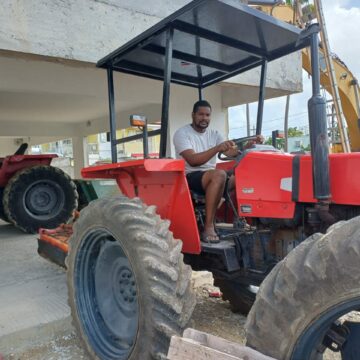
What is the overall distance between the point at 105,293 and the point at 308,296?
1.80 m

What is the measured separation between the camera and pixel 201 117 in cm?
348

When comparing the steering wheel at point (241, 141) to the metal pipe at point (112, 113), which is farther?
the metal pipe at point (112, 113)

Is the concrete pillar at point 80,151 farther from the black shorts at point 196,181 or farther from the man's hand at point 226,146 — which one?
the man's hand at point 226,146

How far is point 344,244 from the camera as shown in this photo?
5.00ft

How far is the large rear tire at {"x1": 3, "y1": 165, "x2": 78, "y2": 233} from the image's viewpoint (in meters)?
7.62

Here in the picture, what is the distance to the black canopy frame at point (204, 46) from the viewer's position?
2.63 metres

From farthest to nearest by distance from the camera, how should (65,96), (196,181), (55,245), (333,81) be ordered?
1. (65,96)
2. (333,81)
3. (55,245)
4. (196,181)

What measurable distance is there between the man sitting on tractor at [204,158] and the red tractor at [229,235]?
0.14 m

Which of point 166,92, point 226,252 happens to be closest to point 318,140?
point 226,252

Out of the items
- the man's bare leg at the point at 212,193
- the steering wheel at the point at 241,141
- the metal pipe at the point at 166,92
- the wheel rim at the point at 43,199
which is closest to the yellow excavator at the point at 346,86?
the steering wheel at the point at 241,141

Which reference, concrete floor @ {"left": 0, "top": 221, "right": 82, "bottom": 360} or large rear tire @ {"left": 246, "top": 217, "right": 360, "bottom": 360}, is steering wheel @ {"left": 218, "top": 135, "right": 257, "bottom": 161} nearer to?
large rear tire @ {"left": 246, "top": 217, "right": 360, "bottom": 360}

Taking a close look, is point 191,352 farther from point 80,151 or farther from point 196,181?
point 80,151

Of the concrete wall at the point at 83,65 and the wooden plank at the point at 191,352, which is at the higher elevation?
the concrete wall at the point at 83,65

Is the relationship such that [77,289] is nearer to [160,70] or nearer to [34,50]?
[160,70]
